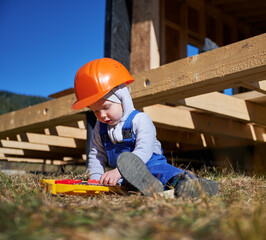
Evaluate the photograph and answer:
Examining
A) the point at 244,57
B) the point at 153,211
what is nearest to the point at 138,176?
the point at 153,211

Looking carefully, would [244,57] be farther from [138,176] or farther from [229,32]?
[229,32]

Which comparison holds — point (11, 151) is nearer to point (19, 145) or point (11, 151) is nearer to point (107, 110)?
point (19, 145)

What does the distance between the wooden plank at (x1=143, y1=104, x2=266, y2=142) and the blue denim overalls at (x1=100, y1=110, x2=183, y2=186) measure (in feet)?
5.35

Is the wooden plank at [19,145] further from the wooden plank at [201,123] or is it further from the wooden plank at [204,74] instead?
the wooden plank at [201,123]

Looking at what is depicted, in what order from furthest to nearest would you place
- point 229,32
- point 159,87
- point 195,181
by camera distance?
point 229,32
point 159,87
point 195,181

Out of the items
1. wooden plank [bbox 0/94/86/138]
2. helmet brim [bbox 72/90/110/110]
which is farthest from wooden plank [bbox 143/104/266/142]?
helmet brim [bbox 72/90/110/110]

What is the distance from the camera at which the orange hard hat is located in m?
2.60

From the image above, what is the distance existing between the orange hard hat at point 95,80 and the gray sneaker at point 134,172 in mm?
774

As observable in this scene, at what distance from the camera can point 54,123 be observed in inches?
186

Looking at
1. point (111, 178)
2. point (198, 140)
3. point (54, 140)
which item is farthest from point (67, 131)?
point (111, 178)

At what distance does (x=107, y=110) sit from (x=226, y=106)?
2012 millimetres

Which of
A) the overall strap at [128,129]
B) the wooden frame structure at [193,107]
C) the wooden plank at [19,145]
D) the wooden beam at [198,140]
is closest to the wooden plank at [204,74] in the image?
the wooden frame structure at [193,107]

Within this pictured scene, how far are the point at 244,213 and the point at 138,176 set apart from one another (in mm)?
830

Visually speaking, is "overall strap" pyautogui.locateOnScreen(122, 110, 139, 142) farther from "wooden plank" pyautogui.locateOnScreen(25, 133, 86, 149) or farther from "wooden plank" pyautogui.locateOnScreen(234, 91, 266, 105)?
"wooden plank" pyautogui.locateOnScreen(25, 133, 86, 149)
